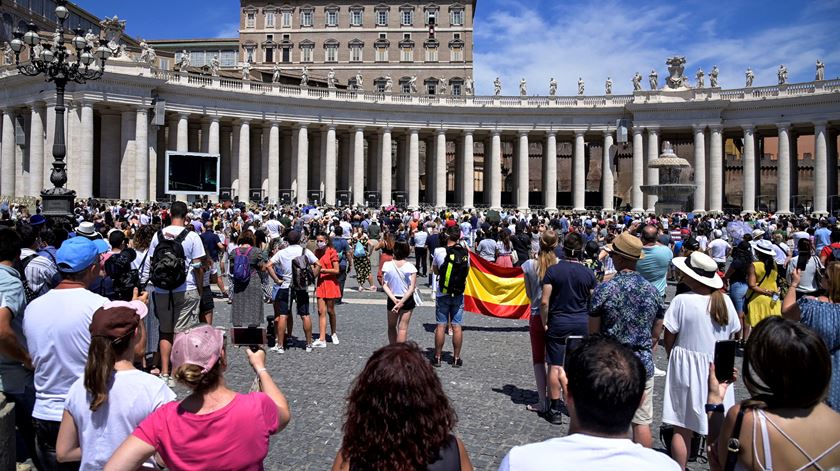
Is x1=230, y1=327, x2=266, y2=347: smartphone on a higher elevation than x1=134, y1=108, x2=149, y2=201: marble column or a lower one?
lower

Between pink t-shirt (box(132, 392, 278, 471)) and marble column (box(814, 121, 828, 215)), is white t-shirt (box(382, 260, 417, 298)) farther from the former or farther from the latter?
marble column (box(814, 121, 828, 215))

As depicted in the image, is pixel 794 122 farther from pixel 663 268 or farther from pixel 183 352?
pixel 183 352

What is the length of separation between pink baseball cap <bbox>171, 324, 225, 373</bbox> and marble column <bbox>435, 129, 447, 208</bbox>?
1980 inches

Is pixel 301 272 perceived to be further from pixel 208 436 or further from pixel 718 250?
pixel 718 250

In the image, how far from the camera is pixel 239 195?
48000 mm

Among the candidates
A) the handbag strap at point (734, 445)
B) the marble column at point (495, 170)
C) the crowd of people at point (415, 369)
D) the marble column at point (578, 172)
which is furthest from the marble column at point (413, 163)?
the handbag strap at point (734, 445)

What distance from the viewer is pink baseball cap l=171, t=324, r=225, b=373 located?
335cm

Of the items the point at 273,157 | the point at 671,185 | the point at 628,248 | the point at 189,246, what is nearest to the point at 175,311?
the point at 189,246

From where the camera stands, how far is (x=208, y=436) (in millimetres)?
3312

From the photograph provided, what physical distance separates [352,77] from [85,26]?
35209mm

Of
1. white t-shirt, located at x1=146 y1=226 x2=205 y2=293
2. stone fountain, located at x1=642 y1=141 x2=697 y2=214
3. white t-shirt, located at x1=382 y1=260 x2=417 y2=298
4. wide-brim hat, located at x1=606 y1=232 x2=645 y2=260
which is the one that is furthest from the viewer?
stone fountain, located at x1=642 y1=141 x2=697 y2=214

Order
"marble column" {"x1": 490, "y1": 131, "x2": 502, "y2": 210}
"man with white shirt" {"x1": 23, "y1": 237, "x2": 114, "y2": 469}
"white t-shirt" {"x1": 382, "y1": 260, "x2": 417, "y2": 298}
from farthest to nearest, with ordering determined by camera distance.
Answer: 1. "marble column" {"x1": 490, "y1": 131, "x2": 502, "y2": 210}
2. "white t-shirt" {"x1": 382, "y1": 260, "x2": 417, "y2": 298}
3. "man with white shirt" {"x1": 23, "y1": 237, "x2": 114, "y2": 469}

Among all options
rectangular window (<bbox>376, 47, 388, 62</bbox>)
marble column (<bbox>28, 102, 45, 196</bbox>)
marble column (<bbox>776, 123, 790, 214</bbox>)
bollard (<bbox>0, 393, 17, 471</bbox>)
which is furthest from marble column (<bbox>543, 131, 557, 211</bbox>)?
bollard (<bbox>0, 393, 17, 471</bbox>)

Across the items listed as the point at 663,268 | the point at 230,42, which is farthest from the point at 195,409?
the point at 230,42
